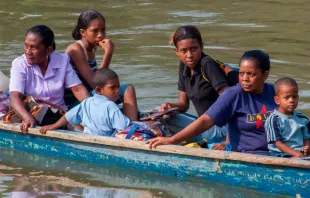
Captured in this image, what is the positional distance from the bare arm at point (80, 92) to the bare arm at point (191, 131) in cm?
116

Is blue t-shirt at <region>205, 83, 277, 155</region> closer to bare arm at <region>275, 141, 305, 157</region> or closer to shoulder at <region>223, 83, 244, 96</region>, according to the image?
shoulder at <region>223, 83, 244, 96</region>

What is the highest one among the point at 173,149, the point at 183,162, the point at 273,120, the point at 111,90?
the point at 111,90

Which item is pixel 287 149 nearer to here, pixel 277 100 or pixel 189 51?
pixel 277 100

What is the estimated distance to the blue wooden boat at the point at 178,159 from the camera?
5250mm

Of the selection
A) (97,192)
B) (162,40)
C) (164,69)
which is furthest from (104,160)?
(162,40)

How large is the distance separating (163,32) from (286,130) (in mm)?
6259

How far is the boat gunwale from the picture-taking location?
5164 millimetres

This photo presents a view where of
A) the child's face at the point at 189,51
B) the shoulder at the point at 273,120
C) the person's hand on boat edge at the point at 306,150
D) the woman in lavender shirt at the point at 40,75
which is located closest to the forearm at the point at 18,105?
the woman in lavender shirt at the point at 40,75

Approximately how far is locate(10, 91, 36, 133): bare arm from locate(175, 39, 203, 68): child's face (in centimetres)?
135

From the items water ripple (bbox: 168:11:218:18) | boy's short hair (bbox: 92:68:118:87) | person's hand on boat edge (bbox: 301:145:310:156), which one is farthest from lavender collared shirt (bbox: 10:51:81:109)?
water ripple (bbox: 168:11:218:18)

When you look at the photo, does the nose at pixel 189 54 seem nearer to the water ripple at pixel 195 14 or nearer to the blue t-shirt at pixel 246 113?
the blue t-shirt at pixel 246 113

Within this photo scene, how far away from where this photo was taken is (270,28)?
11555 mm

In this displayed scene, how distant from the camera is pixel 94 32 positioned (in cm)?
670

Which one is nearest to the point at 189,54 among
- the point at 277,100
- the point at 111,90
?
the point at 111,90
